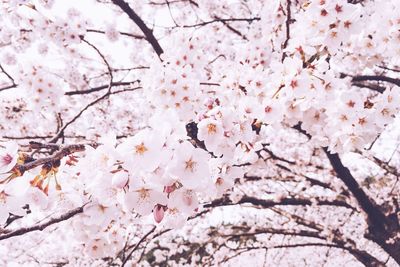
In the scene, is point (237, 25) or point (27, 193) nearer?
point (27, 193)

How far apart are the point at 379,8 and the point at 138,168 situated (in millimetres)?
3318

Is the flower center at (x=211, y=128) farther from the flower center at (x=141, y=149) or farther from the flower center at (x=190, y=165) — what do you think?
the flower center at (x=141, y=149)

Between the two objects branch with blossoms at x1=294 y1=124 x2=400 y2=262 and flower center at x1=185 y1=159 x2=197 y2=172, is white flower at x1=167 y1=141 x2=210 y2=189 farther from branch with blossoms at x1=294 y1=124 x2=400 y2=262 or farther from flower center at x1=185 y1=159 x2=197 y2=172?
branch with blossoms at x1=294 y1=124 x2=400 y2=262

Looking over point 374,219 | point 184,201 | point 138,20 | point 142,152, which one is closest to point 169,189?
point 184,201

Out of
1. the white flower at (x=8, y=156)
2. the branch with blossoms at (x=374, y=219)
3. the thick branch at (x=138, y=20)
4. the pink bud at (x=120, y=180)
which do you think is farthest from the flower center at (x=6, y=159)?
the branch with blossoms at (x=374, y=219)

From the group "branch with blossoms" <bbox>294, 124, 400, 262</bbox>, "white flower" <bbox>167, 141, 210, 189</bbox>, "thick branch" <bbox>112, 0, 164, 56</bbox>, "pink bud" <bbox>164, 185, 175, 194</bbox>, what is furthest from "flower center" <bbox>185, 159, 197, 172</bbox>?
"branch with blossoms" <bbox>294, 124, 400, 262</bbox>

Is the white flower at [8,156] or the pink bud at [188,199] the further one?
the pink bud at [188,199]

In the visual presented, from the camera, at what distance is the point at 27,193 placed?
147cm

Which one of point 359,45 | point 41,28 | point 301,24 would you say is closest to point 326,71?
point 301,24

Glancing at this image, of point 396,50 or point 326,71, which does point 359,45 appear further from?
point 326,71

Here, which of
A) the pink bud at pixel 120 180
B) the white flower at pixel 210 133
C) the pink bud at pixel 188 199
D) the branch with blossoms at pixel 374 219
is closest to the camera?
the pink bud at pixel 120 180

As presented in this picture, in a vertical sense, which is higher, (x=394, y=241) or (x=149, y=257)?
(x=149, y=257)

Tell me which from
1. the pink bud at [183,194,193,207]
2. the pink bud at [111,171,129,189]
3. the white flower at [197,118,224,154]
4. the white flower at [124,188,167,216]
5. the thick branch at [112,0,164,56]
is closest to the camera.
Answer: the pink bud at [111,171,129,189]

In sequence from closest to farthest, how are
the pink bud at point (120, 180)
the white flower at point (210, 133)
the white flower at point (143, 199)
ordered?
the pink bud at point (120, 180), the white flower at point (143, 199), the white flower at point (210, 133)
